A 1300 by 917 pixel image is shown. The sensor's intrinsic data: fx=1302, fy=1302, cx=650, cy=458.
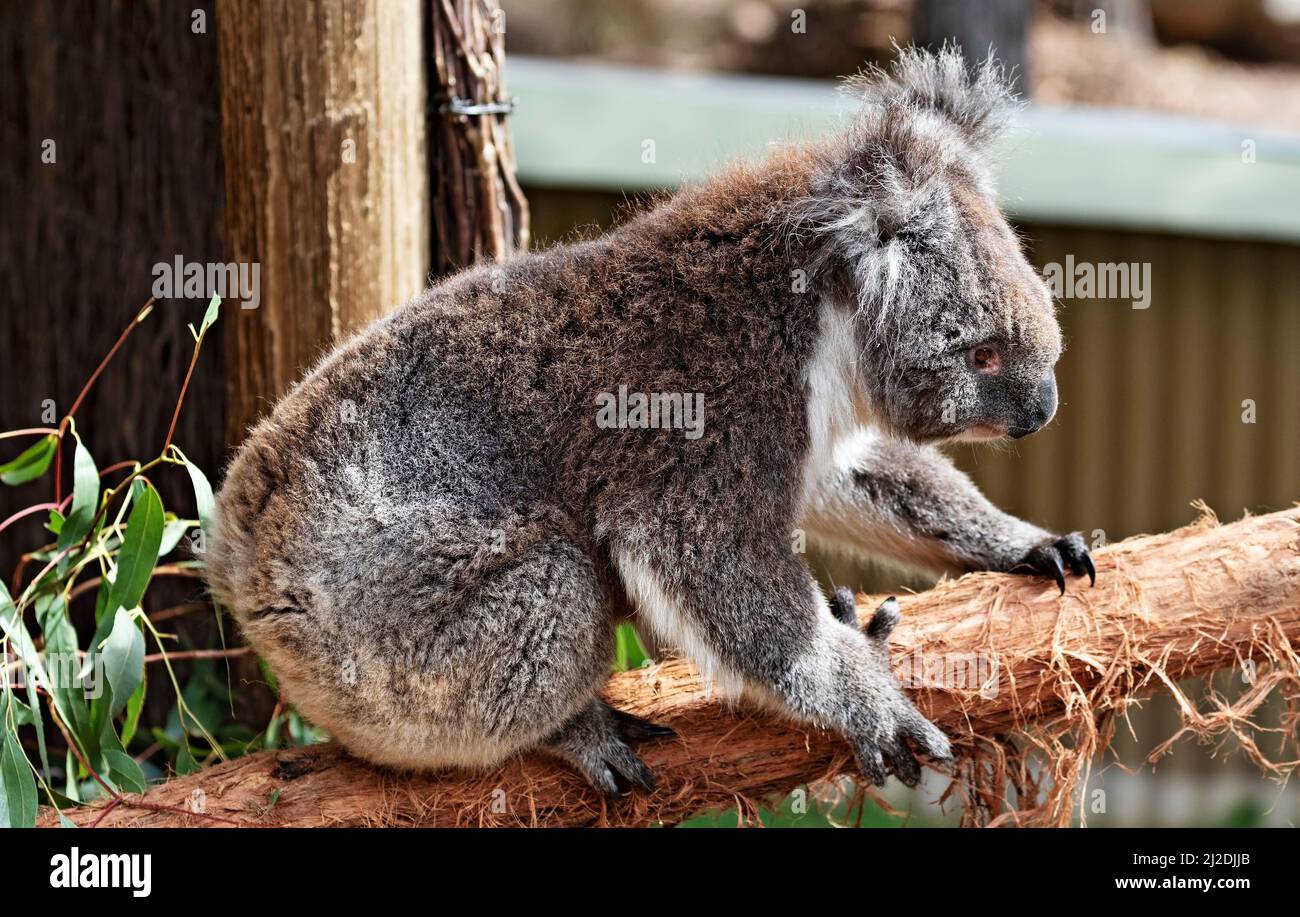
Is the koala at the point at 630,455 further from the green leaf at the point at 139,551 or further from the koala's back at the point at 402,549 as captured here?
the green leaf at the point at 139,551

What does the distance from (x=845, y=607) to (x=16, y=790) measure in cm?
197

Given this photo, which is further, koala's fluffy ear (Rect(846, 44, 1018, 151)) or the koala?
koala's fluffy ear (Rect(846, 44, 1018, 151))

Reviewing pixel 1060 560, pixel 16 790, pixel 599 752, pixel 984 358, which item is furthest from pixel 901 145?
pixel 16 790

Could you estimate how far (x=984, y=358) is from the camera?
308cm

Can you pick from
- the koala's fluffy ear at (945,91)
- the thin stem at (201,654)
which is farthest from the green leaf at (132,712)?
the koala's fluffy ear at (945,91)

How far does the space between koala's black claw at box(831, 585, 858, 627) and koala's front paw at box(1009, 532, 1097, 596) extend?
45 cm

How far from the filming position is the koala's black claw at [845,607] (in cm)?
316

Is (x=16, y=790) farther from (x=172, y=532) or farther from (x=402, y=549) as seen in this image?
(x=402, y=549)

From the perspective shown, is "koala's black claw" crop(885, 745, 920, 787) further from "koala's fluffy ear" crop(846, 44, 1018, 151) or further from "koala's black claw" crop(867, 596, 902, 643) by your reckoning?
"koala's fluffy ear" crop(846, 44, 1018, 151)

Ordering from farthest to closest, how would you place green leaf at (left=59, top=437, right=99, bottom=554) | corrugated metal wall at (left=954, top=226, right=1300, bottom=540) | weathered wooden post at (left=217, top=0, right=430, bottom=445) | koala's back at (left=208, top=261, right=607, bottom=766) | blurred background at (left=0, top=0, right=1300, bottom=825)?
corrugated metal wall at (left=954, top=226, right=1300, bottom=540), blurred background at (left=0, top=0, right=1300, bottom=825), weathered wooden post at (left=217, top=0, right=430, bottom=445), green leaf at (left=59, top=437, right=99, bottom=554), koala's back at (left=208, top=261, right=607, bottom=766)

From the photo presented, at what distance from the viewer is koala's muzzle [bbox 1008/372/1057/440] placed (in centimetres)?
308

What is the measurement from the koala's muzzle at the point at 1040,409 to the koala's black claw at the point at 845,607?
0.55 meters

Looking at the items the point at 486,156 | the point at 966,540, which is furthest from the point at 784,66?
the point at 966,540

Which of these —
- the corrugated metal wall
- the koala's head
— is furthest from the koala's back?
the corrugated metal wall
